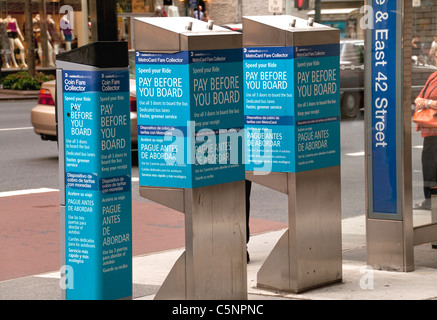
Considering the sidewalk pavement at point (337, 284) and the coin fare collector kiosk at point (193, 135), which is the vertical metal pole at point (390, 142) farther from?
the coin fare collector kiosk at point (193, 135)

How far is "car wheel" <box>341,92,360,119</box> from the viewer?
19922 mm

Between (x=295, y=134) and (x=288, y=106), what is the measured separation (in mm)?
194

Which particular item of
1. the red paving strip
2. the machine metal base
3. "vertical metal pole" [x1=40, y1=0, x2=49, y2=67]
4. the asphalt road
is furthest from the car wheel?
"vertical metal pole" [x1=40, y1=0, x2=49, y2=67]

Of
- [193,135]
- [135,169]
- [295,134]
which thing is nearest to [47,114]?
[135,169]

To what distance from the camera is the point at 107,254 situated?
4.95 m

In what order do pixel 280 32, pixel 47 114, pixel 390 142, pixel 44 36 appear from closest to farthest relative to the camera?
pixel 280 32 → pixel 390 142 → pixel 47 114 → pixel 44 36

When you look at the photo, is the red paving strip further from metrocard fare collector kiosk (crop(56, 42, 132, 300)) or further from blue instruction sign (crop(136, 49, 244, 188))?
metrocard fare collector kiosk (crop(56, 42, 132, 300))

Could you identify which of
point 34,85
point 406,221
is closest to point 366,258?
point 406,221

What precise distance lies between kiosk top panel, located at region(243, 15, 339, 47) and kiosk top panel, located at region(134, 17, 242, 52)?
2.14 feet

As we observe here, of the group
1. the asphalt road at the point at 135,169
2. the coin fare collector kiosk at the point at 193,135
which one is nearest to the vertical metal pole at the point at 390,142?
the asphalt road at the point at 135,169

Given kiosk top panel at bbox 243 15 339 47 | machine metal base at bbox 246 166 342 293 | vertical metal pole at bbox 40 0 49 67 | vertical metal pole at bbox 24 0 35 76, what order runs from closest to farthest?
kiosk top panel at bbox 243 15 339 47, machine metal base at bbox 246 166 342 293, vertical metal pole at bbox 24 0 35 76, vertical metal pole at bbox 40 0 49 67

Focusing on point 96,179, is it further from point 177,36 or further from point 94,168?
point 177,36

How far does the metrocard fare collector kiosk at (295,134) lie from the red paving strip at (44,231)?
2086 mm

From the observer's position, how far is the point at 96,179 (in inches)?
192
